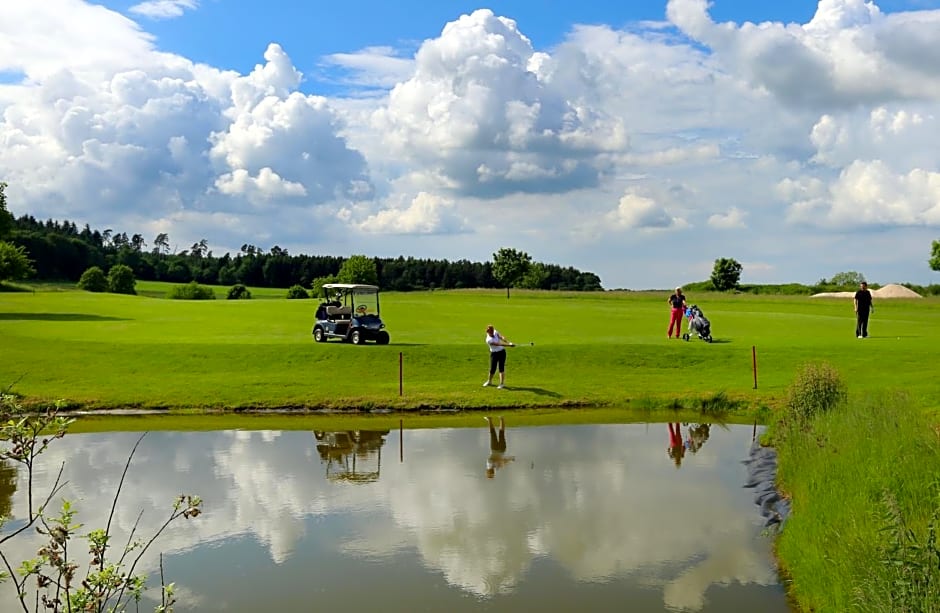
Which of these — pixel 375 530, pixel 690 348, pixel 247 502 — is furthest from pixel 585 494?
pixel 690 348

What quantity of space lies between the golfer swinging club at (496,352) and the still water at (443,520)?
5713mm

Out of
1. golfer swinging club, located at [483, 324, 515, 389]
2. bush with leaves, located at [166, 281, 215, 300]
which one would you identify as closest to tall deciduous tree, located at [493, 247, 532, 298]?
bush with leaves, located at [166, 281, 215, 300]

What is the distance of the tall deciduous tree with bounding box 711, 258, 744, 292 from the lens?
150m

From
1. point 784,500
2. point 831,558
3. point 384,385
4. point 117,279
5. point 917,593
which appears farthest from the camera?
point 117,279

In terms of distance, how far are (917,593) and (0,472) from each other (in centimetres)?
1490

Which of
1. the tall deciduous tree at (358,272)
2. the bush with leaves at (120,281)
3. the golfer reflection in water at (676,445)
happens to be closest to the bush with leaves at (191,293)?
the bush with leaves at (120,281)

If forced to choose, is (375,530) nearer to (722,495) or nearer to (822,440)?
(722,495)

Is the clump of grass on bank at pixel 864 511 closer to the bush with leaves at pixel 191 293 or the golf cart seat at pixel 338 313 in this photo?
the golf cart seat at pixel 338 313

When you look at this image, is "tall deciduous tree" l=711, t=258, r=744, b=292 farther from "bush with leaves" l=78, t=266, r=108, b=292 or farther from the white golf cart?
the white golf cart

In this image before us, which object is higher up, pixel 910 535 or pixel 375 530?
pixel 910 535

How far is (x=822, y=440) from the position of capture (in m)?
13.0

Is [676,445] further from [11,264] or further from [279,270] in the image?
[279,270]

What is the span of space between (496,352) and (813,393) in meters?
9.96

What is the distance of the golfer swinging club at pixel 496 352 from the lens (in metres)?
24.1
